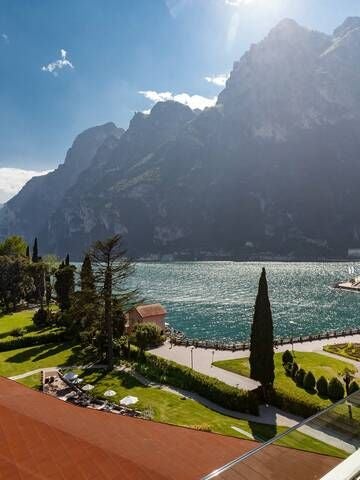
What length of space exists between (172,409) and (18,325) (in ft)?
120

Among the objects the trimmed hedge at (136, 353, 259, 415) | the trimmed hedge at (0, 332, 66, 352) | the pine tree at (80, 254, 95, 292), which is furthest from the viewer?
the trimmed hedge at (0, 332, 66, 352)

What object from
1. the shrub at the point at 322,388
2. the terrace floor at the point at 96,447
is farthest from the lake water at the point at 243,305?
the terrace floor at the point at 96,447

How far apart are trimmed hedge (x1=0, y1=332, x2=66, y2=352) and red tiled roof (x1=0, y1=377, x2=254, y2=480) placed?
36.6 m

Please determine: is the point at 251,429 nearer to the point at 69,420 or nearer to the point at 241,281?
the point at 69,420

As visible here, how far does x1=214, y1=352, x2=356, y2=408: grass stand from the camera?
34125 mm

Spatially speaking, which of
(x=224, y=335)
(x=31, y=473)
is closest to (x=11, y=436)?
(x=31, y=473)

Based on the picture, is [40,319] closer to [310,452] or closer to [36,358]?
[36,358]

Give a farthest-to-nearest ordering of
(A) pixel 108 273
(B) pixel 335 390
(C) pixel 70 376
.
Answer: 1. (A) pixel 108 273
2. (C) pixel 70 376
3. (B) pixel 335 390

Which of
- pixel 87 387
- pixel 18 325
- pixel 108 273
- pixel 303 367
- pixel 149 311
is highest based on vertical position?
pixel 108 273

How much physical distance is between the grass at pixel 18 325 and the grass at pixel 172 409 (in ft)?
60.4

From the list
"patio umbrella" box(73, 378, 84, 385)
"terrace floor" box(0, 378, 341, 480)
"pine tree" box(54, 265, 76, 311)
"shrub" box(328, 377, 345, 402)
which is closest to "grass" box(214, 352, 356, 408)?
"shrub" box(328, 377, 345, 402)

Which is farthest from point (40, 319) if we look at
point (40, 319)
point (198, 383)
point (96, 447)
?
point (96, 447)

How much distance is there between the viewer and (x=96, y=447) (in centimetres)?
1207

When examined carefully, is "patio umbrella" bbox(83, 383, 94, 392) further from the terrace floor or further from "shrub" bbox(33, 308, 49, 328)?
"shrub" bbox(33, 308, 49, 328)
